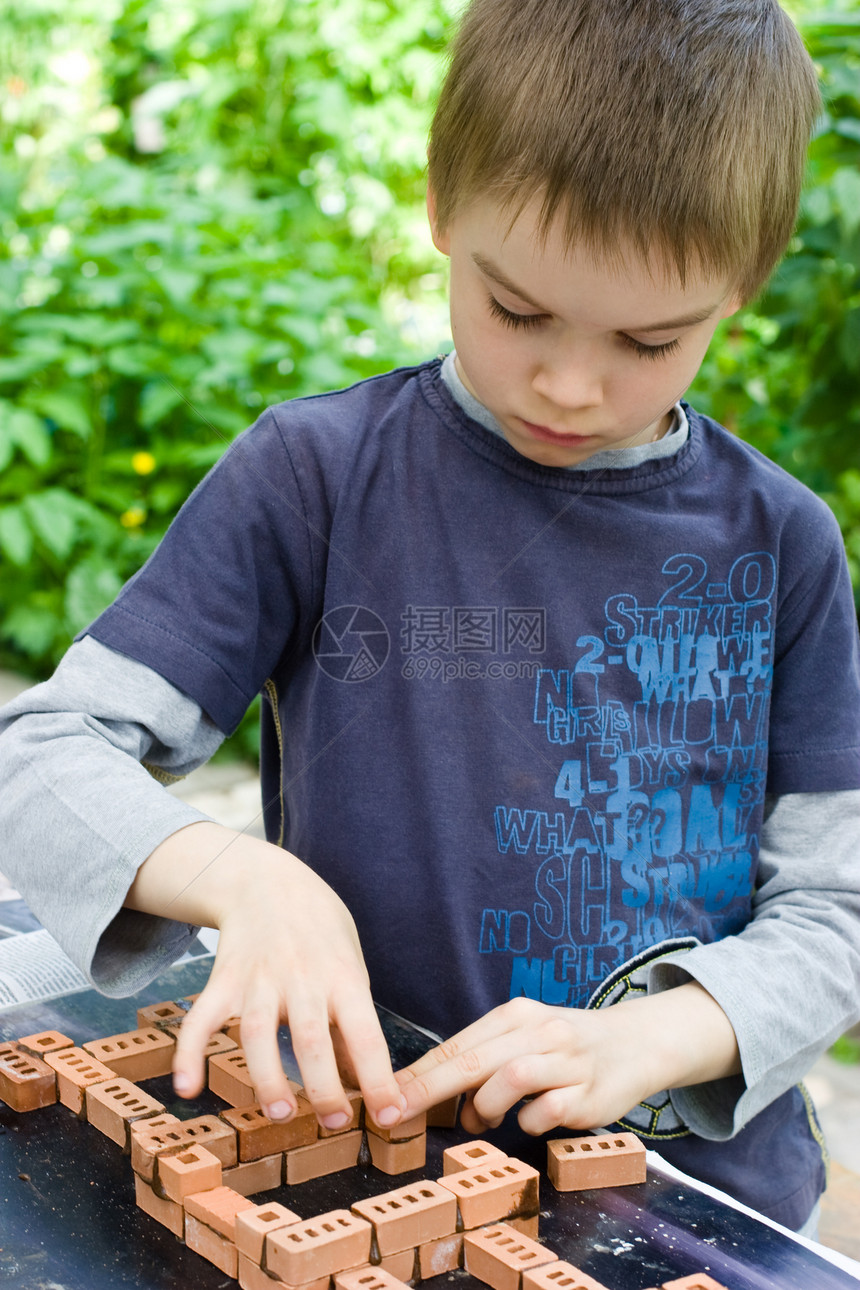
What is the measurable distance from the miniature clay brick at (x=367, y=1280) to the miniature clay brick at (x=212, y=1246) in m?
0.06

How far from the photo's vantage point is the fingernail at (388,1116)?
71cm

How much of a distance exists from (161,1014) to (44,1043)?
0.27 ft

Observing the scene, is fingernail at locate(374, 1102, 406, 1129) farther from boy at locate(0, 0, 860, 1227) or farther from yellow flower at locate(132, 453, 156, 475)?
yellow flower at locate(132, 453, 156, 475)

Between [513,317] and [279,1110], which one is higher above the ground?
[513,317]

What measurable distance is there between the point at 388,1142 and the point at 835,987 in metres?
0.43

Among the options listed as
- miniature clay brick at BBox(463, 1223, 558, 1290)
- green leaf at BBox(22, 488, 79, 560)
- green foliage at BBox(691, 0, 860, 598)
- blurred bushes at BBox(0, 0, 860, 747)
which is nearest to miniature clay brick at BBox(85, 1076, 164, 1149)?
miniature clay brick at BBox(463, 1223, 558, 1290)

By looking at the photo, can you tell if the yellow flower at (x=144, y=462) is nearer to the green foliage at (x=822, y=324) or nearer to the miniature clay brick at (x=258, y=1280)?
the green foliage at (x=822, y=324)

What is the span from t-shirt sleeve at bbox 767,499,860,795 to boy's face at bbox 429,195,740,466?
242mm

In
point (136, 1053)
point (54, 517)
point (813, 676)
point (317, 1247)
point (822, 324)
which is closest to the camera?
point (317, 1247)

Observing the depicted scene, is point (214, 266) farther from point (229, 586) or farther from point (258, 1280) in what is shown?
point (258, 1280)

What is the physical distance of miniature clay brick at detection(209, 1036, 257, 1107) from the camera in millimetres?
777

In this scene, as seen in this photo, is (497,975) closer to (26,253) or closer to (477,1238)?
(477,1238)

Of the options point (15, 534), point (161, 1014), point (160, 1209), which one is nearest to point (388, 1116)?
point (160, 1209)

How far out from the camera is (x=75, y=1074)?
2.54 ft
